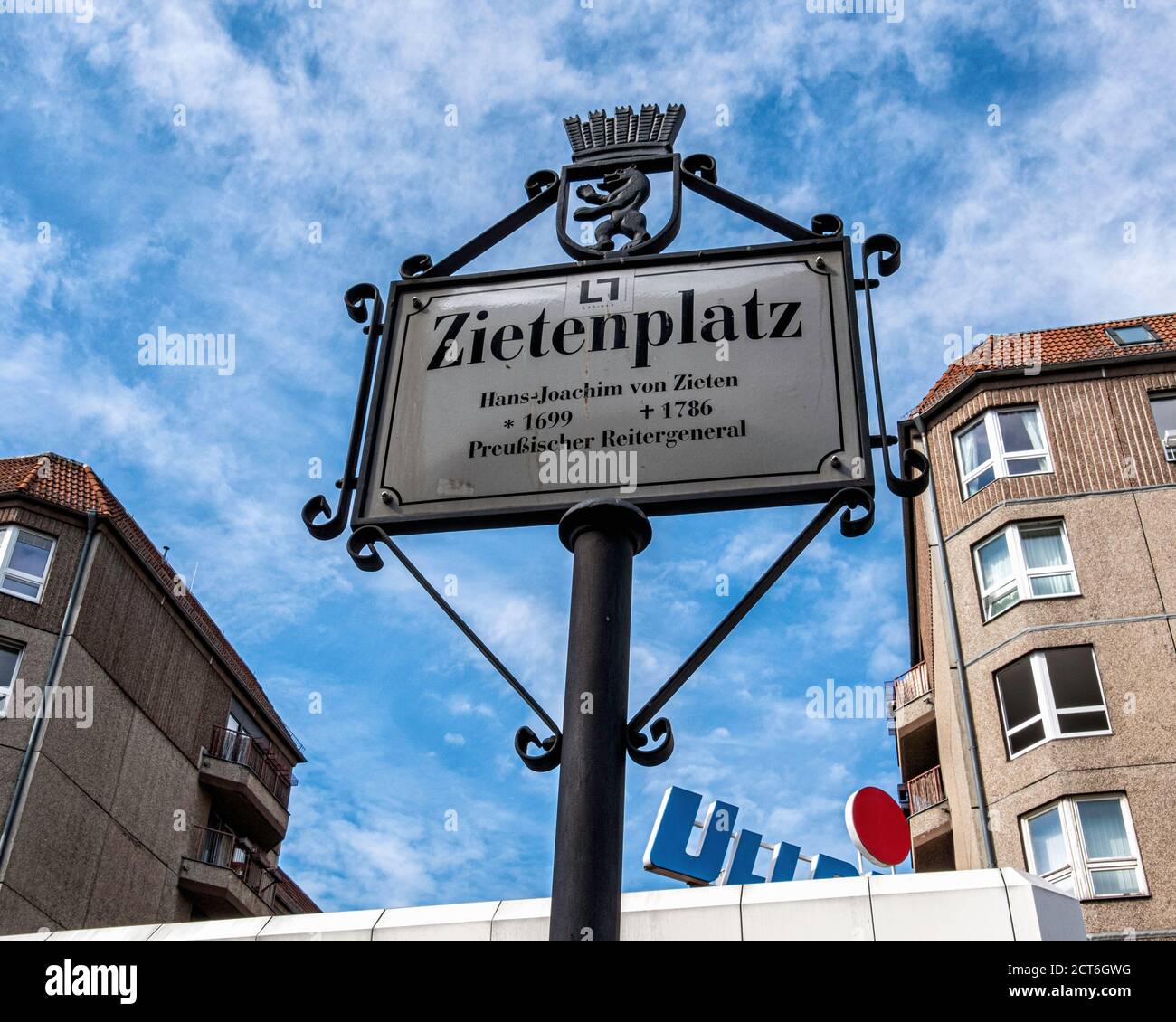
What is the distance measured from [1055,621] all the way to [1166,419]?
556cm

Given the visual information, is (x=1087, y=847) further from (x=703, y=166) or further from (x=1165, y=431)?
(x=703, y=166)

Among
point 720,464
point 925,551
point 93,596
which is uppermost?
point 925,551

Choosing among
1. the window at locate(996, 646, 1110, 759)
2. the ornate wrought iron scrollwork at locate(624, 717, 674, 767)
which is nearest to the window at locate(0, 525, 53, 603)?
the window at locate(996, 646, 1110, 759)

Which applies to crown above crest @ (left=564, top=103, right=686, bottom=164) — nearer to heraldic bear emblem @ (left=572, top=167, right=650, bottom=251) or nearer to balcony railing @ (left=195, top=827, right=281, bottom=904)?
heraldic bear emblem @ (left=572, top=167, right=650, bottom=251)

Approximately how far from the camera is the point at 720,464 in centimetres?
266

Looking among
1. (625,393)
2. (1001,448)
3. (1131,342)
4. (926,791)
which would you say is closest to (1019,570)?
(1001,448)

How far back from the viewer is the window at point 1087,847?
1903cm

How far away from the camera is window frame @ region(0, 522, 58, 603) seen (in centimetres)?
2636

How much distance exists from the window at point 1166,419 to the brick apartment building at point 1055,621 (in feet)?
0.13
